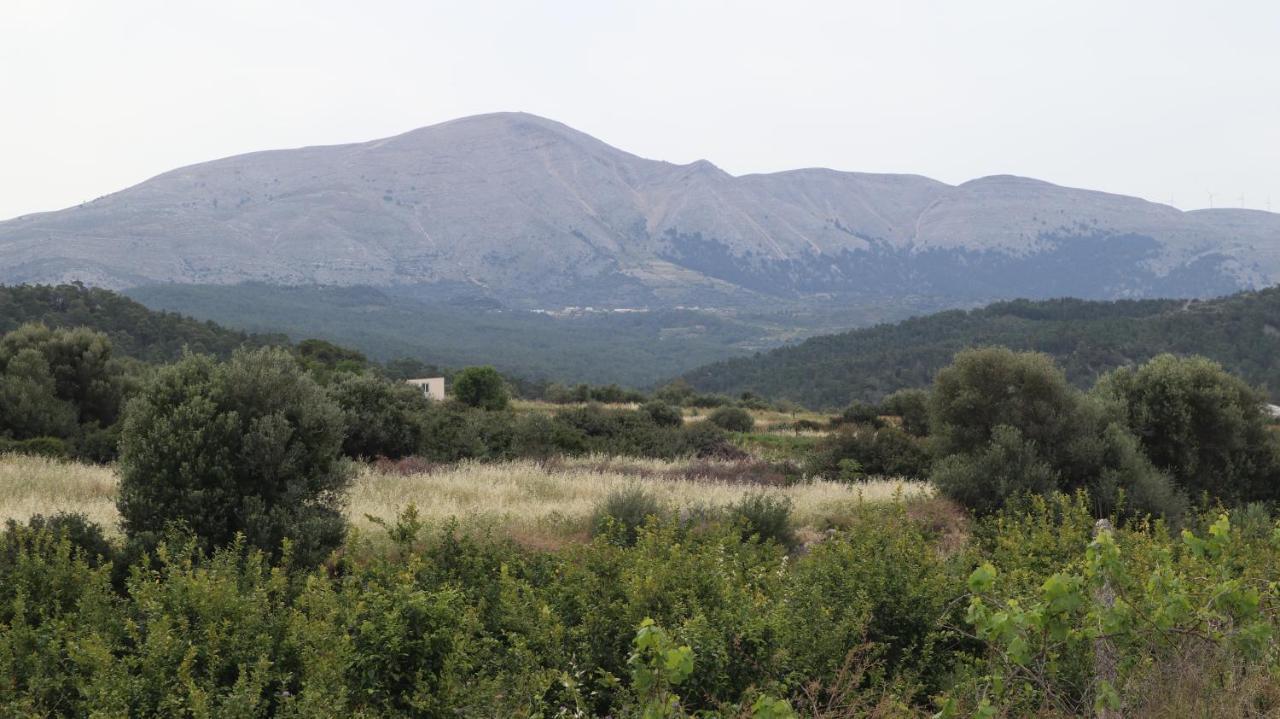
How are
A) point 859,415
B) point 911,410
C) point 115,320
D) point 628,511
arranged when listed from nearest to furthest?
point 628,511 → point 911,410 → point 859,415 → point 115,320

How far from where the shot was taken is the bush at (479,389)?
140ft

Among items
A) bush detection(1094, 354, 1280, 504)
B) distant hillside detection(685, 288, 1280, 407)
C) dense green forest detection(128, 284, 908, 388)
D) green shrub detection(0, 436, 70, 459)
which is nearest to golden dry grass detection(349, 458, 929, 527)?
bush detection(1094, 354, 1280, 504)

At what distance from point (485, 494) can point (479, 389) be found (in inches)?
1103

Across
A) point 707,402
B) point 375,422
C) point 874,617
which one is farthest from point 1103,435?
point 707,402

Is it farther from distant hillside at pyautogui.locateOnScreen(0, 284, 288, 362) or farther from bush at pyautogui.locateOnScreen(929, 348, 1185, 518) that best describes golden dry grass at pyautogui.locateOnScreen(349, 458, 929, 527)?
distant hillside at pyautogui.locateOnScreen(0, 284, 288, 362)

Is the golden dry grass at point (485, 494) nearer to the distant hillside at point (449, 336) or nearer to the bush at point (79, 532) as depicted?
the bush at point (79, 532)

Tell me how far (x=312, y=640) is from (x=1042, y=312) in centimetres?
11504

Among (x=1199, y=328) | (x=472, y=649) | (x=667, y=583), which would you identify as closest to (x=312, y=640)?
(x=472, y=649)

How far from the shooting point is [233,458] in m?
9.98

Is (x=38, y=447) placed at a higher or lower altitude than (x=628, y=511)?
lower

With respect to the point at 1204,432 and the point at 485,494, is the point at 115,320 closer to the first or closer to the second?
the point at 485,494

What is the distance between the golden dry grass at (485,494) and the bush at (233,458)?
3.80 feet

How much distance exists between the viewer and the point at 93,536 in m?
9.38

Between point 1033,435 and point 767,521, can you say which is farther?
point 1033,435
